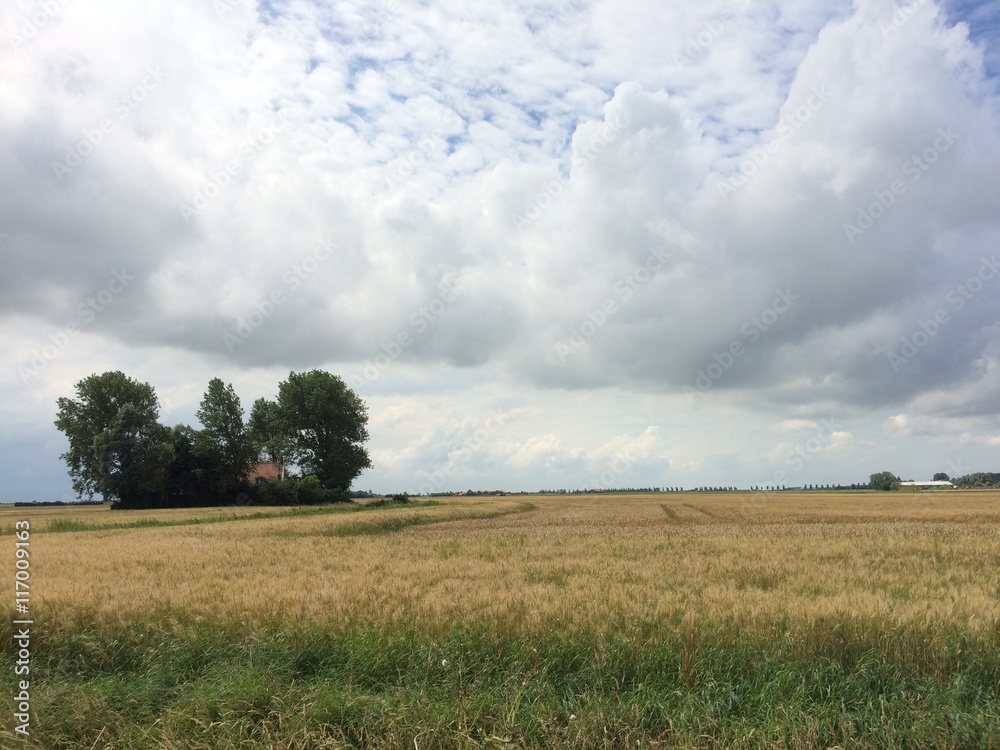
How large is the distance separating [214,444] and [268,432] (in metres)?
9.96

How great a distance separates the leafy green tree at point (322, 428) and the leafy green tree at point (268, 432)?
2.31 feet

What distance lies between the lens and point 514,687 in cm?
589

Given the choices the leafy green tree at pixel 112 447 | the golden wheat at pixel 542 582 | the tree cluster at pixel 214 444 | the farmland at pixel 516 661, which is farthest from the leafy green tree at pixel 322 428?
the farmland at pixel 516 661

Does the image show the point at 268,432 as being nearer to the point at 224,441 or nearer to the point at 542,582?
the point at 224,441

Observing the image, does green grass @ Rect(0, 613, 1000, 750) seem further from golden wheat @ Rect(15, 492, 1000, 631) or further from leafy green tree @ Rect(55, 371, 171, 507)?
leafy green tree @ Rect(55, 371, 171, 507)

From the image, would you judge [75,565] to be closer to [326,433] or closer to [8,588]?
[8,588]

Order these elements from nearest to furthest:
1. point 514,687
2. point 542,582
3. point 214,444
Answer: point 514,687
point 542,582
point 214,444

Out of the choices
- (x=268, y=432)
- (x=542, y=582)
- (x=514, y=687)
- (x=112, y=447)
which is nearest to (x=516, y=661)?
(x=514, y=687)

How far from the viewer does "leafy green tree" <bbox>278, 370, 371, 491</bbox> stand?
80.6 meters

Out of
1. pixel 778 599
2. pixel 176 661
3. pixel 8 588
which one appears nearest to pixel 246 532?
pixel 8 588

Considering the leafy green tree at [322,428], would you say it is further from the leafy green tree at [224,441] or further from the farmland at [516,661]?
the farmland at [516,661]

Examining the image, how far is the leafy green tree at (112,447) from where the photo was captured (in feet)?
226

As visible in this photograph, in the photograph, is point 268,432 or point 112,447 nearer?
point 112,447

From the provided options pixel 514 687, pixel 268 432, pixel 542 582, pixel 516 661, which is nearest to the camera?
pixel 514 687
